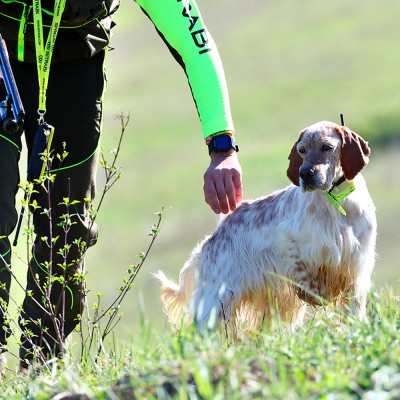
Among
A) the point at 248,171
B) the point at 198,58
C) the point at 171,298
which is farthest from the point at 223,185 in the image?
the point at 248,171

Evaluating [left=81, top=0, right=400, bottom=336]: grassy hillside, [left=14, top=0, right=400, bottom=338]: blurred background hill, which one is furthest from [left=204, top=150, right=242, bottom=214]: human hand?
[left=14, top=0, right=400, bottom=338]: blurred background hill

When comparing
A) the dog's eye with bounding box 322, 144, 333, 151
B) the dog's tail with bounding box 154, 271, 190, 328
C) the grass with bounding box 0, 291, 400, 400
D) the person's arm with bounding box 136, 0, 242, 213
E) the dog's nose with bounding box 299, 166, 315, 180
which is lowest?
the dog's tail with bounding box 154, 271, 190, 328

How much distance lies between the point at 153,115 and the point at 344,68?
19.9 ft

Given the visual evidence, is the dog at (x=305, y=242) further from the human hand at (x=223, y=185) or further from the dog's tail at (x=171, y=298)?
the human hand at (x=223, y=185)

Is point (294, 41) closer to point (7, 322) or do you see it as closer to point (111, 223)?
point (111, 223)

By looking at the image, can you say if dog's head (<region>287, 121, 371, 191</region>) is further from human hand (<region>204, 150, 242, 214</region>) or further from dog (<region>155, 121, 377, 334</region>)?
human hand (<region>204, 150, 242, 214</region>)

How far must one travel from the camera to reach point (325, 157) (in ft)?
21.0

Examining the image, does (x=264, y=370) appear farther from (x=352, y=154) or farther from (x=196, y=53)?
(x=352, y=154)

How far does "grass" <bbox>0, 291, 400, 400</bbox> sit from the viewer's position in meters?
3.50

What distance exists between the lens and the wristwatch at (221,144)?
17.9 feet

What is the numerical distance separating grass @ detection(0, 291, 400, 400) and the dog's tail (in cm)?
275

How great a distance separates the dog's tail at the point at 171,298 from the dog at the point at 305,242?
1.38ft

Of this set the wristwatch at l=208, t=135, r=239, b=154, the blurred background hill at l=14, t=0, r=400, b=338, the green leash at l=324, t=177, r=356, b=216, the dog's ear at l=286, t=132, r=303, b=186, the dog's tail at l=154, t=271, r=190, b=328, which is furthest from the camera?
the blurred background hill at l=14, t=0, r=400, b=338

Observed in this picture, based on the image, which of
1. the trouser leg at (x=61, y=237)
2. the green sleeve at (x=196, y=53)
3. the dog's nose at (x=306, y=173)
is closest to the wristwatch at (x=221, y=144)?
the green sleeve at (x=196, y=53)
